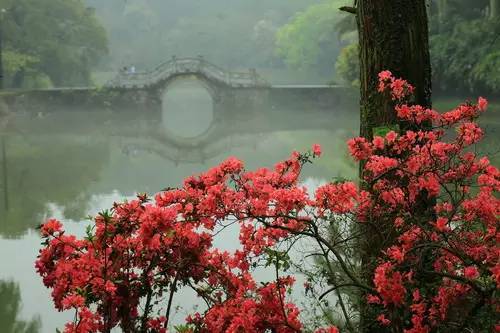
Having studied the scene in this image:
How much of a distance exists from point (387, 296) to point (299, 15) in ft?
152

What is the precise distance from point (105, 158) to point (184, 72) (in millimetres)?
13620

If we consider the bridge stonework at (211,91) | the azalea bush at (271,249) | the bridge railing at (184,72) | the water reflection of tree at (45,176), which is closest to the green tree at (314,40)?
the bridge stonework at (211,91)

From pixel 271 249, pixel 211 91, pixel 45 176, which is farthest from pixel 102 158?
pixel 271 249

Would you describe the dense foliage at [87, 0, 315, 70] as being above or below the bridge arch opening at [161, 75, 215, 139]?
above

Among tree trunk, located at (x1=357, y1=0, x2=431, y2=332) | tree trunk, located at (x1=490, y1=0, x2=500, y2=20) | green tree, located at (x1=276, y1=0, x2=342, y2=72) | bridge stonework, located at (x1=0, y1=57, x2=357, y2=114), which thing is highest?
green tree, located at (x1=276, y1=0, x2=342, y2=72)

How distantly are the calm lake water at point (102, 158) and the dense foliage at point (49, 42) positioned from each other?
2.51 meters

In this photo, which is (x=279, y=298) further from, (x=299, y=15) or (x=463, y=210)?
(x=299, y=15)

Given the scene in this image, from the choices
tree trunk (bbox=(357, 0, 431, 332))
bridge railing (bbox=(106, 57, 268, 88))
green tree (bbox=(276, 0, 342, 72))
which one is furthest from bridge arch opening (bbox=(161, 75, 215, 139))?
tree trunk (bbox=(357, 0, 431, 332))

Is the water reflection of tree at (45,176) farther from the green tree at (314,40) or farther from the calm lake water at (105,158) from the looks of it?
the green tree at (314,40)

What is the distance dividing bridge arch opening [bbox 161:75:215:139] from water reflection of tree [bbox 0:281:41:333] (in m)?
17.5

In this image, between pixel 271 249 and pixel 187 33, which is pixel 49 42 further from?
pixel 271 249

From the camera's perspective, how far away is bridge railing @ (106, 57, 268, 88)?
102 feet

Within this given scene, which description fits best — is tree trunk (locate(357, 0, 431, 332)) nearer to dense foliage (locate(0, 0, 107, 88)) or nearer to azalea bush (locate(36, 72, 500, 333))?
azalea bush (locate(36, 72, 500, 333))

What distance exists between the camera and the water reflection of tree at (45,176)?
10375mm
